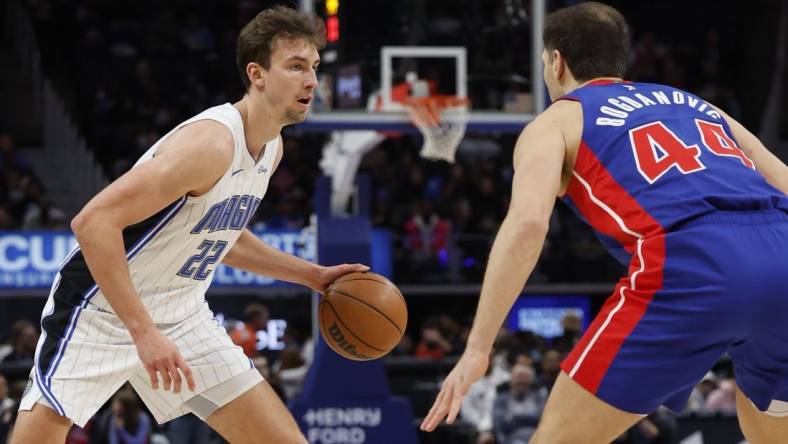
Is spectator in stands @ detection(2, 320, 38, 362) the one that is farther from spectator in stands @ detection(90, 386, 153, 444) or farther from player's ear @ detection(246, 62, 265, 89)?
player's ear @ detection(246, 62, 265, 89)

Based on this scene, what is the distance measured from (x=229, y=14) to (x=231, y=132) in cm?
1522

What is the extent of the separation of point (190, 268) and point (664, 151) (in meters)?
1.77

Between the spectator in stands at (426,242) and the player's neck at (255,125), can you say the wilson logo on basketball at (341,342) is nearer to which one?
the player's neck at (255,125)

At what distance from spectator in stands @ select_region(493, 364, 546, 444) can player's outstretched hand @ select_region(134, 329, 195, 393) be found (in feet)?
19.9

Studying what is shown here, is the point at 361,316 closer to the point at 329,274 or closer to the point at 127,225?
the point at 329,274

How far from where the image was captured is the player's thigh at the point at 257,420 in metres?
4.23

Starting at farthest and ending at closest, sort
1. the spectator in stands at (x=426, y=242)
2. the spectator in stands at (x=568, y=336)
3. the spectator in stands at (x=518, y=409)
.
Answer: the spectator in stands at (x=426, y=242) → the spectator in stands at (x=568, y=336) → the spectator in stands at (x=518, y=409)

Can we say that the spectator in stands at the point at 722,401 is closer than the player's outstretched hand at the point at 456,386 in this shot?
No

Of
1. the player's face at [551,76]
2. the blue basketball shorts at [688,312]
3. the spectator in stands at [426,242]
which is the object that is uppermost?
the player's face at [551,76]

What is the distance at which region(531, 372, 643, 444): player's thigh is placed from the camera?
325 centimetres

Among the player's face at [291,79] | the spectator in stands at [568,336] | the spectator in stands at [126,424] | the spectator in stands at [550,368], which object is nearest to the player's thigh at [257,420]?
the player's face at [291,79]

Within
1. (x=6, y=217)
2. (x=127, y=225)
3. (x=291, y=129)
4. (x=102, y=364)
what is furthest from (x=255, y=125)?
(x=291, y=129)

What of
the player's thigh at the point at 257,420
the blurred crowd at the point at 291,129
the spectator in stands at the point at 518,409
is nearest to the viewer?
the player's thigh at the point at 257,420

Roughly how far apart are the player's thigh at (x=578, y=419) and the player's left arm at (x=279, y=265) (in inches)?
58.3
